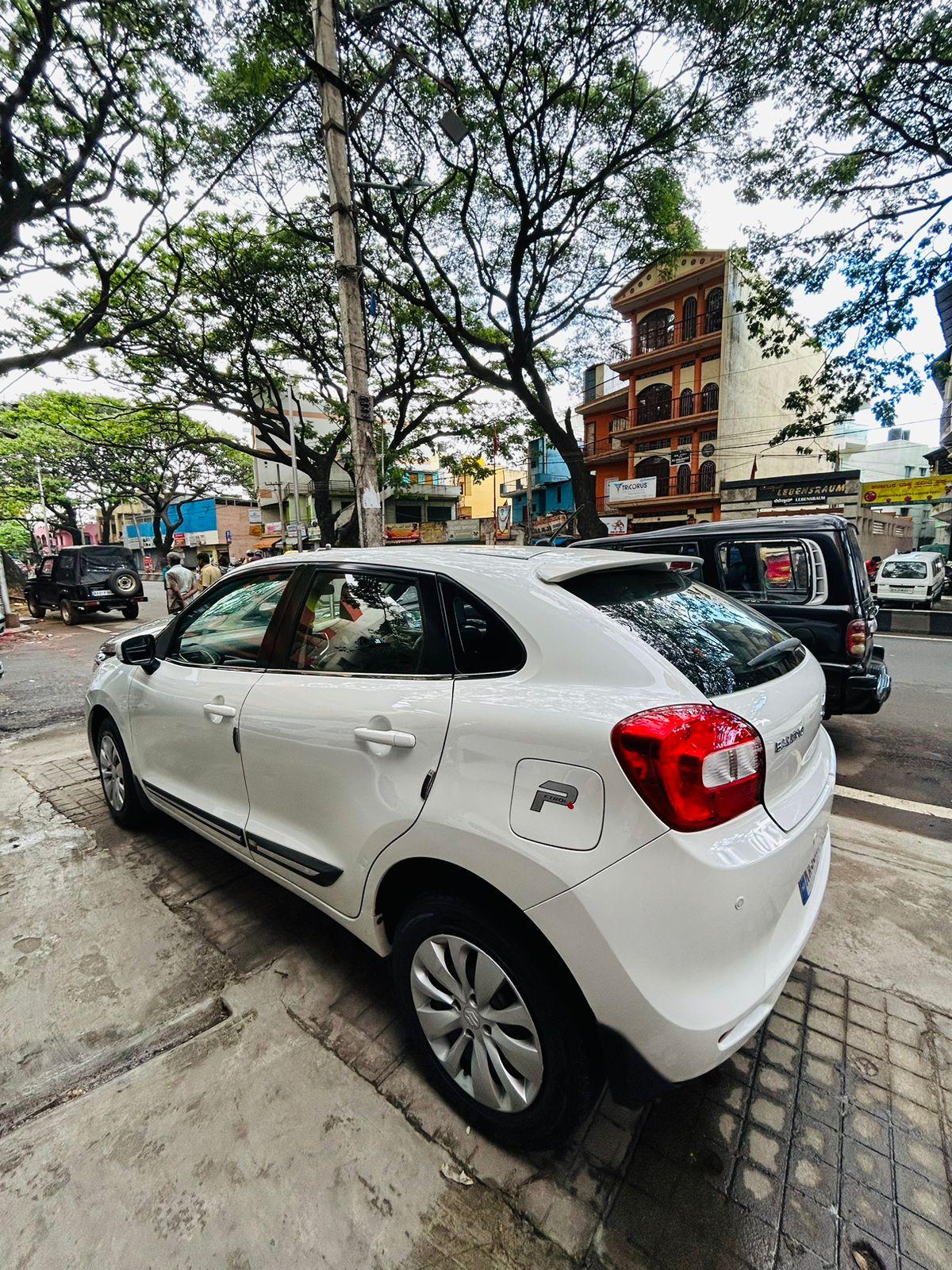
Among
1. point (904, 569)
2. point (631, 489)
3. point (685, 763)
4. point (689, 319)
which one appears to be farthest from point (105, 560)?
point (689, 319)

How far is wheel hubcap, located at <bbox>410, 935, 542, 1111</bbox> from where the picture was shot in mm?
1402

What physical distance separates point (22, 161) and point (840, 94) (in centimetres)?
1152

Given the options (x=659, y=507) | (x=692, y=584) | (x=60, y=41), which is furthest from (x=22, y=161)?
(x=659, y=507)

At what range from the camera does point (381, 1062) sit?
5.70 ft

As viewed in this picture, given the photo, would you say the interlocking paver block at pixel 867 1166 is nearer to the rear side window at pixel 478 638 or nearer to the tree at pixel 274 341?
the rear side window at pixel 478 638

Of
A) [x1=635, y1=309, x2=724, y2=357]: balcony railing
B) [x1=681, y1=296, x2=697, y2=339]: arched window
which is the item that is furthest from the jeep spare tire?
[x1=681, y1=296, x2=697, y2=339]: arched window

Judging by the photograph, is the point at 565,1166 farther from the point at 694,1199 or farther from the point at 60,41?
the point at 60,41

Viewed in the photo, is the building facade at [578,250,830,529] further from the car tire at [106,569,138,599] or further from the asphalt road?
the car tire at [106,569,138,599]

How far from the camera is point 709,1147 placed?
57.2 inches

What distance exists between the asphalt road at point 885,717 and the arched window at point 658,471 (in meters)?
15.6

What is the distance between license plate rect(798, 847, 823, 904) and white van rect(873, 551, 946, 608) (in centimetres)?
1406

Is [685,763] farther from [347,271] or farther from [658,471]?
[658,471]

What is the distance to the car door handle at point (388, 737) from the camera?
1.56 meters

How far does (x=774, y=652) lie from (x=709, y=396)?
24.3 m
